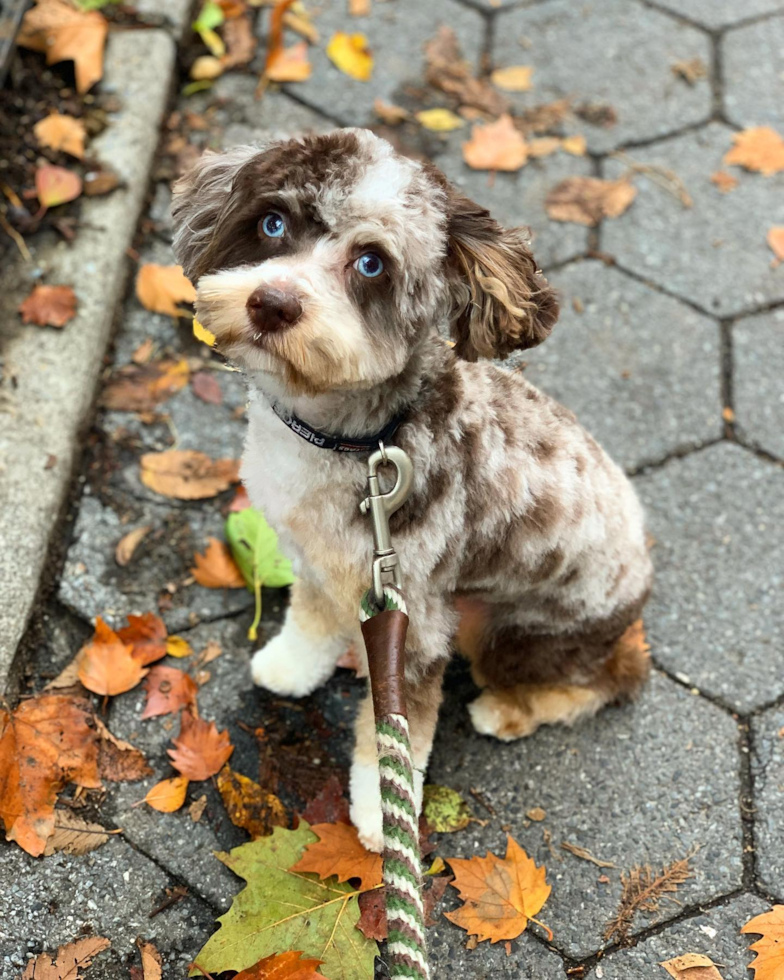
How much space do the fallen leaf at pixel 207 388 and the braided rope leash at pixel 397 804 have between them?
5.39ft

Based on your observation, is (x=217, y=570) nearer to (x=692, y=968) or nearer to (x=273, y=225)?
(x=273, y=225)

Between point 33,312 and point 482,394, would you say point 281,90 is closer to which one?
point 33,312

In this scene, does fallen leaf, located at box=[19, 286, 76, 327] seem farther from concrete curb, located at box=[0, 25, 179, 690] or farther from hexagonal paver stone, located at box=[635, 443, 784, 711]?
hexagonal paver stone, located at box=[635, 443, 784, 711]

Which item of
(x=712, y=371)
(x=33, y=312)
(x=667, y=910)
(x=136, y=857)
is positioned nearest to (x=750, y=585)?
(x=712, y=371)

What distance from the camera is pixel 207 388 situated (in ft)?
11.1

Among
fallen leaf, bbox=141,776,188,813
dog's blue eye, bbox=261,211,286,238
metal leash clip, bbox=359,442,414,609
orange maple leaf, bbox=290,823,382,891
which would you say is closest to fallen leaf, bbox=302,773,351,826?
orange maple leaf, bbox=290,823,382,891

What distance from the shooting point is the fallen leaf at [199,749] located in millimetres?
2582

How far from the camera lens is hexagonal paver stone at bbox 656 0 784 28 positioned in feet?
15.7

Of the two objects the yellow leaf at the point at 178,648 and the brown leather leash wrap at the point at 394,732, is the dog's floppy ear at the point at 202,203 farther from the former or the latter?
the yellow leaf at the point at 178,648

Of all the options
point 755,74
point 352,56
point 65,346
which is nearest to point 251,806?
point 65,346

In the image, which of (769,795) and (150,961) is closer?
(150,961)

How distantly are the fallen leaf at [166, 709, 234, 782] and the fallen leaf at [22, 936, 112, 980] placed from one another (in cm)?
47

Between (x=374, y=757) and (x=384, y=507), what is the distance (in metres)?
0.81

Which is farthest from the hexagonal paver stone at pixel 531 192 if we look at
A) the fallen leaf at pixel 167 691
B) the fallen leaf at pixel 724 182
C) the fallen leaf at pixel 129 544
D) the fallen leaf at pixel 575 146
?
the fallen leaf at pixel 167 691
